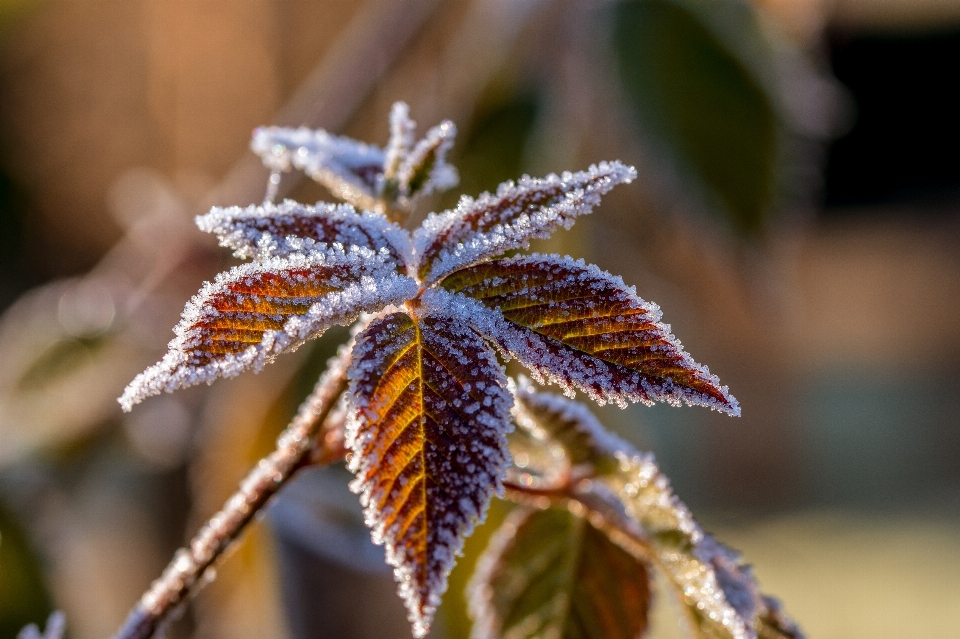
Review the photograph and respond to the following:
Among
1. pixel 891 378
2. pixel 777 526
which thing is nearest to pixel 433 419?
pixel 777 526

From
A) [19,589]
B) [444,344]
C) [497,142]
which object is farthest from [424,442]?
[497,142]

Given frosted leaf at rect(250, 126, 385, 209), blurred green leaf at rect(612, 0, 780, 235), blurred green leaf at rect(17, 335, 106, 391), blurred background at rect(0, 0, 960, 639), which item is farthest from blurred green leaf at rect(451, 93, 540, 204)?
frosted leaf at rect(250, 126, 385, 209)

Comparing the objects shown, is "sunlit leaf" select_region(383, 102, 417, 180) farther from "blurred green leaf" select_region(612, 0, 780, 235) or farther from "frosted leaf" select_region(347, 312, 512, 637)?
"blurred green leaf" select_region(612, 0, 780, 235)

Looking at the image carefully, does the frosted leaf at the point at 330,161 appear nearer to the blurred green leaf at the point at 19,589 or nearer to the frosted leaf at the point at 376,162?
the frosted leaf at the point at 376,162

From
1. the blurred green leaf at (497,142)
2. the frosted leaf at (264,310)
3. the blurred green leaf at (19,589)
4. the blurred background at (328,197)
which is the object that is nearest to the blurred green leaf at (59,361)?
the blurred background at (328,197)

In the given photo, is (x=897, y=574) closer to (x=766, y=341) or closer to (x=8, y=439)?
(x=766, y=341)
